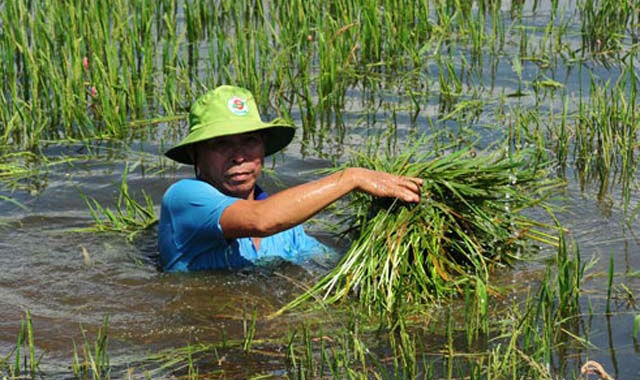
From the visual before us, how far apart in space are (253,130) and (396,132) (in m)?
2.06

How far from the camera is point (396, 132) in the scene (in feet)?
22.0

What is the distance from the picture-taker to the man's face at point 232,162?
4789mm

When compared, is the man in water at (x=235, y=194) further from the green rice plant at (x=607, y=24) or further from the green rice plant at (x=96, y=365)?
the green rice plant at (x=607, y=24)

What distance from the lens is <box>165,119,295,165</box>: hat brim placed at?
469 centimetres

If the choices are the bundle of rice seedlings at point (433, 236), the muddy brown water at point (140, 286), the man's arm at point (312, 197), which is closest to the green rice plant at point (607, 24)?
the muddy brown water at point (140, 286)

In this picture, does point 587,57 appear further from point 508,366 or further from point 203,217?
point 508,366

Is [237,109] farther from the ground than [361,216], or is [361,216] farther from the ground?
[237,109]

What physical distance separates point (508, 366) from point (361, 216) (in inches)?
52.5

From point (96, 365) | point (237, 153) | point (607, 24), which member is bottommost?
point (96, 365)

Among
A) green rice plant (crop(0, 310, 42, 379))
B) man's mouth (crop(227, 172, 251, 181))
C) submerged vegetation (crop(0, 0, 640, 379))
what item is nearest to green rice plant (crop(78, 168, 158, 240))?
submerged vegetation (crop(0, 0, 640, 379))

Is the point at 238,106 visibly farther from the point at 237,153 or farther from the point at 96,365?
the point at 96,365

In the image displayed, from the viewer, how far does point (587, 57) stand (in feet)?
25.1

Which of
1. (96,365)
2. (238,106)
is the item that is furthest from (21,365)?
(238,106)

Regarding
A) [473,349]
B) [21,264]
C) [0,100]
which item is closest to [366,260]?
[473,349]
